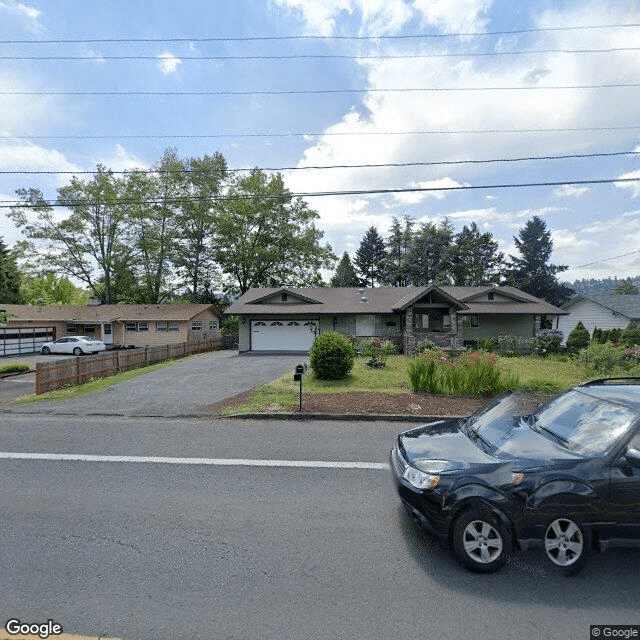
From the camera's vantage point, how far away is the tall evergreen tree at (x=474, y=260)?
45938 millimetres

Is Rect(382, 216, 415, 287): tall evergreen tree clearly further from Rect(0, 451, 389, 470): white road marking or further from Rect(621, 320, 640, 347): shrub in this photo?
Rect(0, 451, 389, 470): white road marking

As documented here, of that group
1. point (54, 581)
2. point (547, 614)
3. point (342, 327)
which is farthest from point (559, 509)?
point (342, 327)

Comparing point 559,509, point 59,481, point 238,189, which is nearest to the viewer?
point 559,509

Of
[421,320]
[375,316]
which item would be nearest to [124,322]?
[375,316]

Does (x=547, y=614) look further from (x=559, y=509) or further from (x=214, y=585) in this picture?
(x=214, y=585)

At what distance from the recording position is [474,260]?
47906 mm

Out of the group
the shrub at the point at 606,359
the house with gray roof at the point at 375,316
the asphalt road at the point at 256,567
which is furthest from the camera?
the house with gray roof at the point at 375,316

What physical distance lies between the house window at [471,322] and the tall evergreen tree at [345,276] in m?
27.4

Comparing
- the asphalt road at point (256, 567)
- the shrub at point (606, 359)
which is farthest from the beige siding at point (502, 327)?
the asphalt road at point (256, 567)

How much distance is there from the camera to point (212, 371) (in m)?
15.9

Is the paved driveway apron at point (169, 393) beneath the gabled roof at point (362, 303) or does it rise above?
beneath

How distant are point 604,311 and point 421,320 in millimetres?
15576

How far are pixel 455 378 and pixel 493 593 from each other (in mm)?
7813

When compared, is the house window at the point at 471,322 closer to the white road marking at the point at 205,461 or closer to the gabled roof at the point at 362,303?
the gabled roof at the point at 362,303
